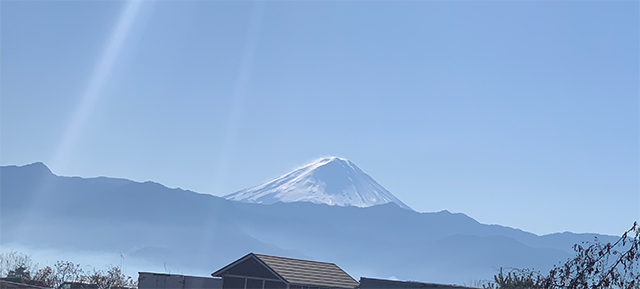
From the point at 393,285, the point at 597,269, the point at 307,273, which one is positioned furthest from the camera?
the point at 307,273

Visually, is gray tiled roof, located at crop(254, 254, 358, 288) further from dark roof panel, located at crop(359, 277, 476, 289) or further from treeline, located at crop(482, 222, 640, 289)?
treeline, located at crop(482, 222, 640, 289)

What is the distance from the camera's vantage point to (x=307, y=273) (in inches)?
1660

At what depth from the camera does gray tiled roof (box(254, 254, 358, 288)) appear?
4023cm

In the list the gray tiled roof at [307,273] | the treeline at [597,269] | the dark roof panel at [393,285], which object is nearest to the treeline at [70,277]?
the gray tiled roof at [307,273]

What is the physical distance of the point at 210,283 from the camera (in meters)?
45.4

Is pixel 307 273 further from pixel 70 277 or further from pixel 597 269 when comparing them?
pixel 597 269

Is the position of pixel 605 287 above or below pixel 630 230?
below

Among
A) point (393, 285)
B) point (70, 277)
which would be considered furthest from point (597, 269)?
point (70, 277)

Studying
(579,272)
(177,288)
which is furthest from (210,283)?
(579,272)

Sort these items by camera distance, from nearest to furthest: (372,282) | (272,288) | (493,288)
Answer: (493,288) → (372,282) → (272,288)

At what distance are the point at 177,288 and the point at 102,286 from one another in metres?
4.53

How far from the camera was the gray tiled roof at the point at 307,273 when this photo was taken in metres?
40.2

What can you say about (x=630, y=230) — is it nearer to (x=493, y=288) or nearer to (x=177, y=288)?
(x=493, y=288)

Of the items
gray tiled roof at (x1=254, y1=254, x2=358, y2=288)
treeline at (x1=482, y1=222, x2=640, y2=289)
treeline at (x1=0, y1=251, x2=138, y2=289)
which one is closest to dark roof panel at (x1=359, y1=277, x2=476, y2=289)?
gray tiled roof at (x1=254, y1=254, x2=358, y2=288)
